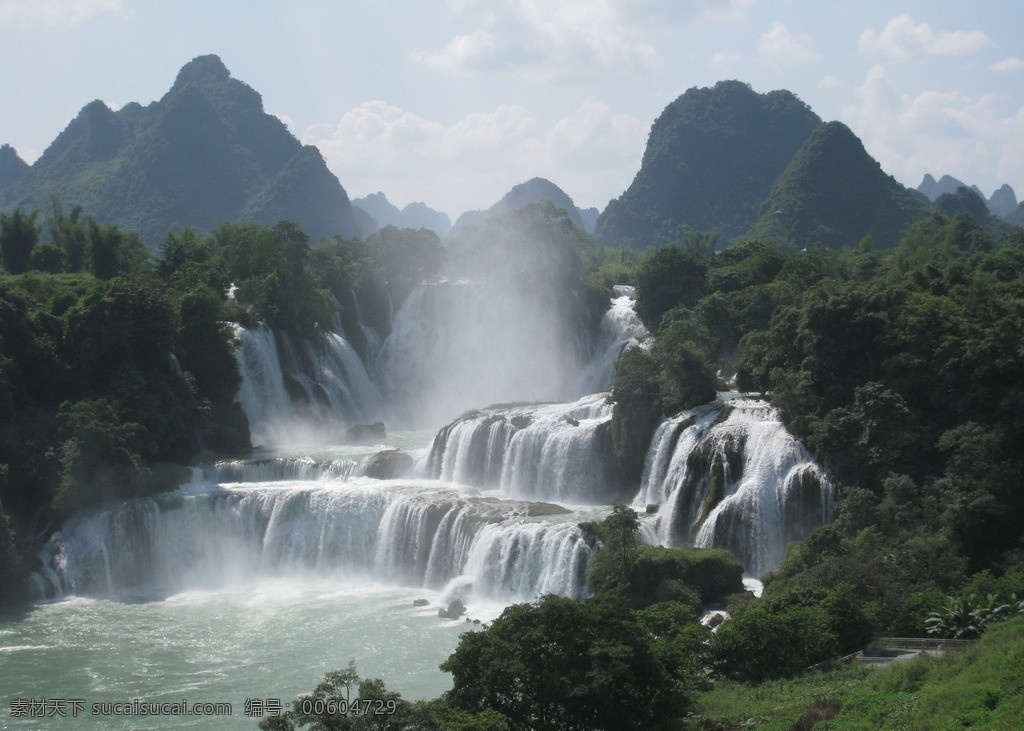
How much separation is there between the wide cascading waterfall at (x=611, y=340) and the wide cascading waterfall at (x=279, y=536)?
15.7m

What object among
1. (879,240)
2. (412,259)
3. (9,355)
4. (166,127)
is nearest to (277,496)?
(9,355)

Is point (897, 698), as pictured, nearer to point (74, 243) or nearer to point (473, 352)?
point (473, 352)

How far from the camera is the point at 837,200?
260 feet

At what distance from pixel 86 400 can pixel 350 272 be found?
1896 centimetres

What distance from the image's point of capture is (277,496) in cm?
2820

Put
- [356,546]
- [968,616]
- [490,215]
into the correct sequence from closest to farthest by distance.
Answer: [968,616]
[356,546]
[490,215]

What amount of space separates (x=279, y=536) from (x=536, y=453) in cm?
720

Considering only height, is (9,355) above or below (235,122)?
below

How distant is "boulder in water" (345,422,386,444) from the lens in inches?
1460

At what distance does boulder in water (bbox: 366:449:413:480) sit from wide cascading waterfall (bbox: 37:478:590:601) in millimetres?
1348

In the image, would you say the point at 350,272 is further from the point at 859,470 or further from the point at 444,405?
the point at 859,470

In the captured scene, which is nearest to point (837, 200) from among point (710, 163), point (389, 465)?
point (710, 163)

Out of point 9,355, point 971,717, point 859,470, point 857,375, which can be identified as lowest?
point 971,717

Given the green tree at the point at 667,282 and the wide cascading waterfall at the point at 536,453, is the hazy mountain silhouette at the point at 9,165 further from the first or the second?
the wide cascading waterfall at the point at 536,453
